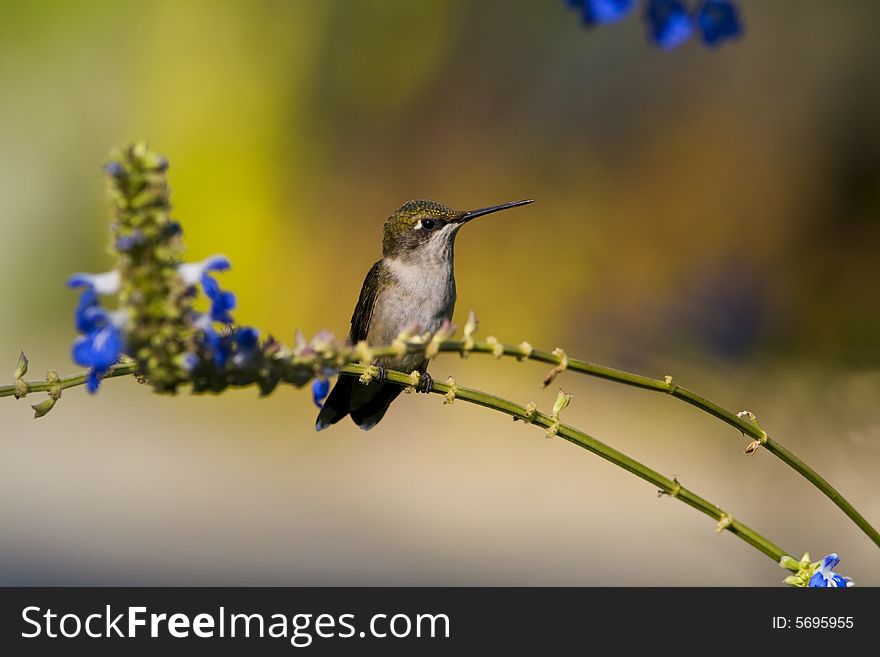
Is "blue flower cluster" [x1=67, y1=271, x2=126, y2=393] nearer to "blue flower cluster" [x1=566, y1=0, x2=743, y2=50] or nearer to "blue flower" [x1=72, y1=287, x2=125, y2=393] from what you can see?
"blue flower" [x1=72, y1=287, x2=125, y2=393]

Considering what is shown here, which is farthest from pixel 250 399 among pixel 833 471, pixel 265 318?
pixel 833 471

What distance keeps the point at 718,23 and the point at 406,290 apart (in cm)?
231

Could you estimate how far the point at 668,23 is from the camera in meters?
1.27

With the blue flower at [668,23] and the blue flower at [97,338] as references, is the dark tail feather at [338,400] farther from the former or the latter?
the blue flower at [668,23]

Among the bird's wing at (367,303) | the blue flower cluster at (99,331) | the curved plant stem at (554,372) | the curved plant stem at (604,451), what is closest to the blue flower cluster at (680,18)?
the curved plant stem at (554,372)

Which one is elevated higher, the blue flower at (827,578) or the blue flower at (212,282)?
the blue flower at (212,282)

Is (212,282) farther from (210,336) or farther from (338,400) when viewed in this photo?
(338,400)

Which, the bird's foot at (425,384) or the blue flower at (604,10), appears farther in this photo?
the bird's foot at (425,384)

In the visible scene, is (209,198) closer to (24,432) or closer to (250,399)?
(250,399)

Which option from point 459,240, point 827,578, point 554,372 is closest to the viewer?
point 554,372

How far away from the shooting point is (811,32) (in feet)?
27.9

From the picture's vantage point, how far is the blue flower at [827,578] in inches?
64.1

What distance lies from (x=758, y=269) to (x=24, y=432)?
6.94 meters

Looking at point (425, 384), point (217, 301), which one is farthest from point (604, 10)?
point (425, 384)
